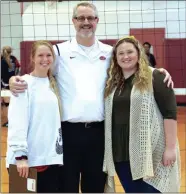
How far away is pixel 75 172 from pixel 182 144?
3.50 metres

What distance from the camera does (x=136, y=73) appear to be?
225 cm

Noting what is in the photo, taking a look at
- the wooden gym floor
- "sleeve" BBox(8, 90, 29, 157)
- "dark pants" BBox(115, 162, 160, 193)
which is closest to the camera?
"sleeve" BBox(8, 90, 29, 157)

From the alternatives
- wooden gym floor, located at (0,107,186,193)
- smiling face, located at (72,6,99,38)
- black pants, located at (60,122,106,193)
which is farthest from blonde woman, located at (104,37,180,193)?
wooden gym floor, located at (0,107,186,193)

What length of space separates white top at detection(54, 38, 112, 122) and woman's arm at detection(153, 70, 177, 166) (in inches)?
14.1

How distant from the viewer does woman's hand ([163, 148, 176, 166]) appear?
7.34 ft

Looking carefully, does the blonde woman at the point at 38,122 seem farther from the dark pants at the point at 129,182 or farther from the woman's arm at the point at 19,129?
the dark pants at the point at 129,182

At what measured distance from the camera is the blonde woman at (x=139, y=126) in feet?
7.21

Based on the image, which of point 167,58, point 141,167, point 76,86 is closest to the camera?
point 141,167

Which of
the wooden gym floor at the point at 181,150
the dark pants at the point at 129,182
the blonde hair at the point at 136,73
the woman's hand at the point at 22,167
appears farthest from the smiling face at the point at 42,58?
the wooden gym floor at the point at 181,150

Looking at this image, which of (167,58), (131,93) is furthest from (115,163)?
(167,58)

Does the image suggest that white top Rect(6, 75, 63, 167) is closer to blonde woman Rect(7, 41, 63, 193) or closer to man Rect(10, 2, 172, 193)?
blonde woman Rect(7, 41, 63, 193)

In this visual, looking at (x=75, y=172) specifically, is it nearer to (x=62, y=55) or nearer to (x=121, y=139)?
(x=121, y=139)

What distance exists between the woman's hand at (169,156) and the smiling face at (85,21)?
2.88ft

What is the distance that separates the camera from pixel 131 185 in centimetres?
231
